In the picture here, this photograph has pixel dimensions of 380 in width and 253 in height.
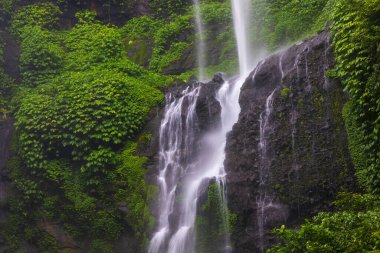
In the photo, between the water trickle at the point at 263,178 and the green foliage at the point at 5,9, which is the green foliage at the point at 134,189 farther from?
the green foliage at the point at 5,9

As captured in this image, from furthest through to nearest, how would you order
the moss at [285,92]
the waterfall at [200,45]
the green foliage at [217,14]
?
1. the green foliage at [217,14]
2. the waterfall at [200,45]
3. the moss at [285,92]

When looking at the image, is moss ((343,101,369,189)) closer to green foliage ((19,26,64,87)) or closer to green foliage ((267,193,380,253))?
green foliage ((267,193,380,253))

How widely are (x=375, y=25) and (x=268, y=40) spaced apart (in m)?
9.32

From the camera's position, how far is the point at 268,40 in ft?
67.3

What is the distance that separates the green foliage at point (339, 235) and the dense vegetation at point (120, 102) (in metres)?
0.02

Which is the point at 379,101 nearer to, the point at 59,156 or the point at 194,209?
the point at 194,209

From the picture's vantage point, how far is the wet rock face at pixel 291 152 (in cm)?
1190

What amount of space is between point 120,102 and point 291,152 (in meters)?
7.25

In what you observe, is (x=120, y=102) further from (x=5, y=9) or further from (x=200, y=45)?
(x=5, y=9)

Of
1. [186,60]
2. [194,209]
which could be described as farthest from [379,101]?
[186,60]

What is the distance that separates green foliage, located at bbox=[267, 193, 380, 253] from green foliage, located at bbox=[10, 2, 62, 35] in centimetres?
1867

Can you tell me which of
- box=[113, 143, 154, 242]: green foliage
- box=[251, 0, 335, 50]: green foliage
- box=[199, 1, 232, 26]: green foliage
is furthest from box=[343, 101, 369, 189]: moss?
box=[199, 1, 232, 26]: green foliage

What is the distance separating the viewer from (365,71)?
1143cm

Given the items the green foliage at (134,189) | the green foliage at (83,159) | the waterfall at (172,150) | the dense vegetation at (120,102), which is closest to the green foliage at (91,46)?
the dense vegetation at (120,102)
